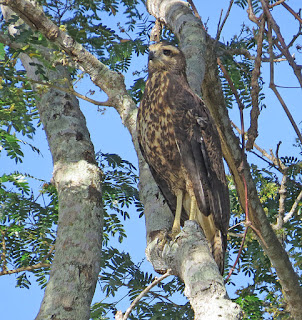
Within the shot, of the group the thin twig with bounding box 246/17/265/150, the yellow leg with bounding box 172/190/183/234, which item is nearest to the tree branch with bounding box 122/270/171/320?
the yellow leg with bounding box 172/190/183/234

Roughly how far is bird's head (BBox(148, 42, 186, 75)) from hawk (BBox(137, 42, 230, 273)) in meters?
0.15

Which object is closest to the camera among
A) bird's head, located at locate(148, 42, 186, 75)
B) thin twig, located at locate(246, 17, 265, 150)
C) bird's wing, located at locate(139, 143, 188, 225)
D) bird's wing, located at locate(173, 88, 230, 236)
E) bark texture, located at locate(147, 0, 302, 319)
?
thin twig, located at locate(246, 17, 265, 150)

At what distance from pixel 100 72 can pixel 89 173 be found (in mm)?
780

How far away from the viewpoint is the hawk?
3.65m

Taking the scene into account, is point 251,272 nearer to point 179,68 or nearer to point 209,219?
point 209,219

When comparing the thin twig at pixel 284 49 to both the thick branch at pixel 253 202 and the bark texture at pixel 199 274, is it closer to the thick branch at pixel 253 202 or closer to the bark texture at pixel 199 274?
the bark texture at pixel 199 274

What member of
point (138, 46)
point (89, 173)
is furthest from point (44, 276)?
point (138, 46)

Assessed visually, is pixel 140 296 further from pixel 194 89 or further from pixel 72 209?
pixel 194 89

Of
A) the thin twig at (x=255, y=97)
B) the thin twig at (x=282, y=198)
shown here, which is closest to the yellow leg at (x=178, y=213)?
the thin twig at (x=255, y=97)

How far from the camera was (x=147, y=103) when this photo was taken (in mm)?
3891

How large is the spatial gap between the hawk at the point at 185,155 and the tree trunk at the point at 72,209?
0.52 meters

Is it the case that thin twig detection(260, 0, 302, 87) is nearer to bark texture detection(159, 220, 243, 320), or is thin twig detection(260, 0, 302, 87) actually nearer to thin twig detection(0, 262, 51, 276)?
bark texture detection(159, 220, 243, 320)

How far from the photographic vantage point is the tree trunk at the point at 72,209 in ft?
10.7

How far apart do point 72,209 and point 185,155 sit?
85 cm
